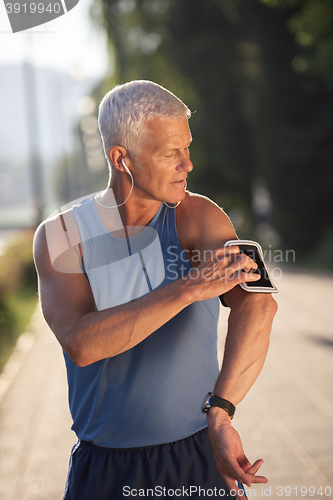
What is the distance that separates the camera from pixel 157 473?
1.68 meters

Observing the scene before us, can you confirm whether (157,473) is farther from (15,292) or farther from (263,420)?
(15,292)

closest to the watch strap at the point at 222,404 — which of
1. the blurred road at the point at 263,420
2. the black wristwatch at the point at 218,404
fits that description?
the black wristwatch at the point at 218,404

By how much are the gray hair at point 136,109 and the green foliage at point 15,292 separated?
18.7ft

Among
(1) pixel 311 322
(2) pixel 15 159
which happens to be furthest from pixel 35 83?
(2) pixel 15 159

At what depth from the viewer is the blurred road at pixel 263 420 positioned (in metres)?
3.75

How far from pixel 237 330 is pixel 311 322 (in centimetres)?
681

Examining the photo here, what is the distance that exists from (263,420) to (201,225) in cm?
350

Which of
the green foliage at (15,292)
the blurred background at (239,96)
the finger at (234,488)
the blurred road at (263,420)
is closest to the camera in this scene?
the finger at (234,488)

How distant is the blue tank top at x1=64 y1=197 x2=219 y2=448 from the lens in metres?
1.65

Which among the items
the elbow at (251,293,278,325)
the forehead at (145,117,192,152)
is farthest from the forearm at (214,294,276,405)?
the forehead at (145,117,192,152)

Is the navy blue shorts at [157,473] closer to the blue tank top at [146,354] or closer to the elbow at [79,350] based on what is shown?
the blue tank top at [146,354]

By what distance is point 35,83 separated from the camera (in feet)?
51.6

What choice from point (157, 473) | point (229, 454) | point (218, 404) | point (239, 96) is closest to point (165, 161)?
point (218, 404)

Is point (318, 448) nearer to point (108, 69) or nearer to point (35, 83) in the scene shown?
point (108, 69)
